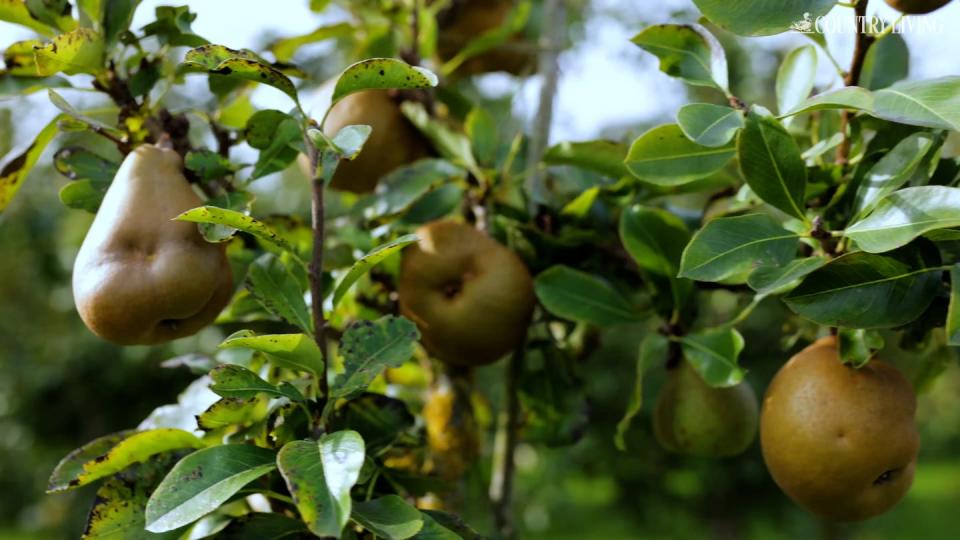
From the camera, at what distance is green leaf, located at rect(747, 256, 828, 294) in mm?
707

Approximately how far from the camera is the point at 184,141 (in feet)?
2.95

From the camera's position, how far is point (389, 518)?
2.20 feet

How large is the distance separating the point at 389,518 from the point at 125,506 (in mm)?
233

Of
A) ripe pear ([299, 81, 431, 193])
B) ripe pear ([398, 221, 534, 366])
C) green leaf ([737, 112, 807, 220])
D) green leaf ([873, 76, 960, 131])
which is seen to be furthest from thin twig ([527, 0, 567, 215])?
green leaf ([873, 76, 960, 131])

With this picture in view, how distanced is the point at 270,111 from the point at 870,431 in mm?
582

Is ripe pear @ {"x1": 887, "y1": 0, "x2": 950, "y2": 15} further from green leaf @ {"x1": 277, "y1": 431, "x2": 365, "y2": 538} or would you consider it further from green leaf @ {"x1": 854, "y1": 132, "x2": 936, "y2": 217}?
green leaf @ {"x1": 277, "y1": 431, "x2": 365, "y2": 538}

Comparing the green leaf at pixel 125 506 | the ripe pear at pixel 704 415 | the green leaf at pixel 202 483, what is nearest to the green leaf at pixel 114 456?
the green leaf at pixel 125 506

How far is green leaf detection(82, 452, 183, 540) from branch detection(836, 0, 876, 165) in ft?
2.14

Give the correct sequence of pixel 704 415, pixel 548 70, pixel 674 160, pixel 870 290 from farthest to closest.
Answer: pixel 548 70
pixel 704 415
pixel 674 160
pixel 870 290

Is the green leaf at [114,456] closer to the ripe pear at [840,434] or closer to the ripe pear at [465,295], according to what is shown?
the ripe pear at [465,295]

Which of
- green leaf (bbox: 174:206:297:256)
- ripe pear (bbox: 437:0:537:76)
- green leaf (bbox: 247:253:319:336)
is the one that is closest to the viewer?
green leaf (bbox: 174:206:297:256)

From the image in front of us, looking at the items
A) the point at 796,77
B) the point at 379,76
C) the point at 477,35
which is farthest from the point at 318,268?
the point at 477,35

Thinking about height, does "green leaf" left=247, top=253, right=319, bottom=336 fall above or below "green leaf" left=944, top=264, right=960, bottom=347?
below

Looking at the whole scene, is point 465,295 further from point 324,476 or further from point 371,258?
point 324,476
